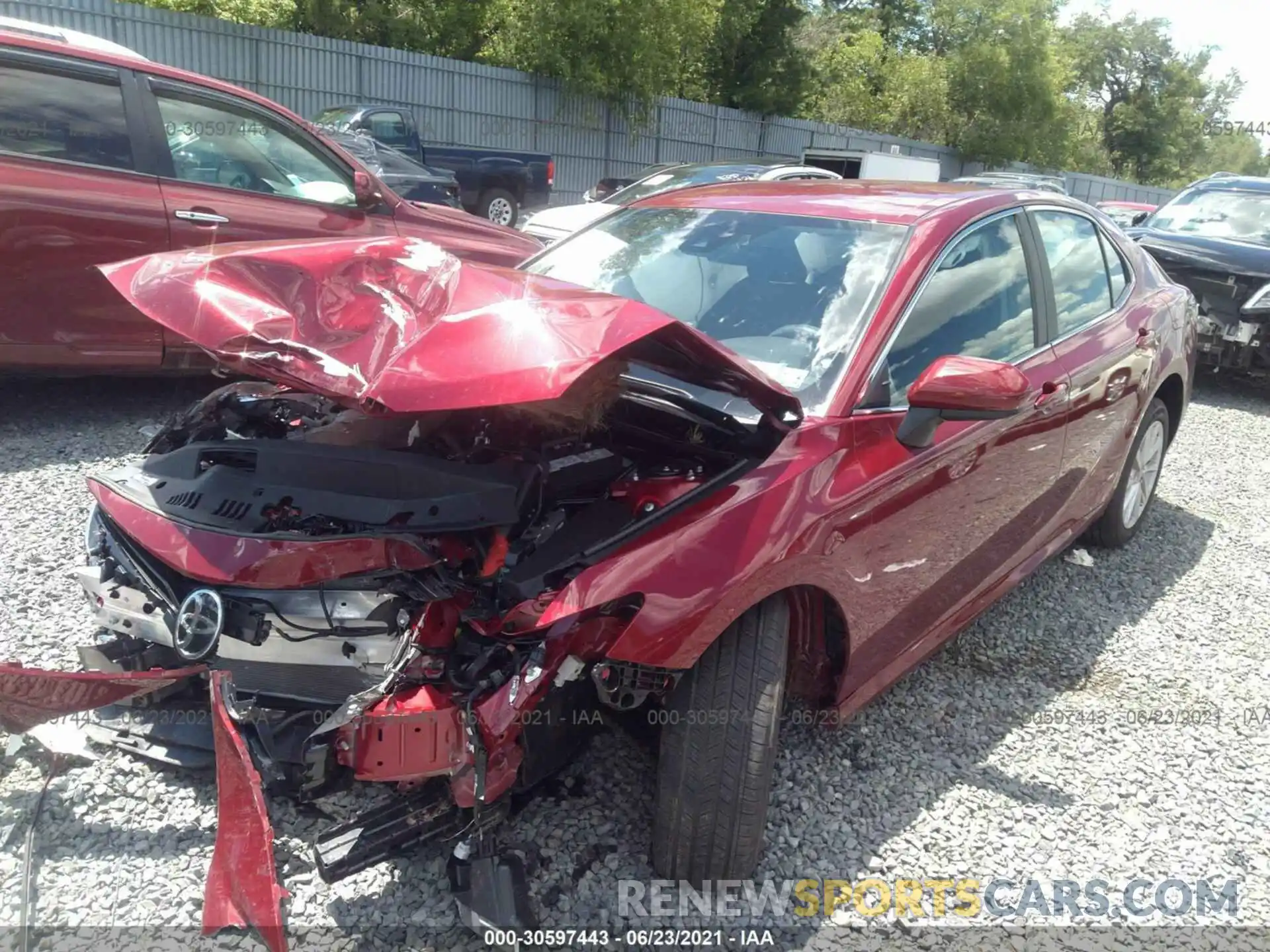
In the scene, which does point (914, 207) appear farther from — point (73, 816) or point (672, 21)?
point (672, 21)

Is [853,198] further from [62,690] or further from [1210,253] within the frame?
[1210,253]

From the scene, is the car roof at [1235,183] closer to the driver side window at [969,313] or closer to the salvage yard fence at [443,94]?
the salvage yard fence at [443,94]

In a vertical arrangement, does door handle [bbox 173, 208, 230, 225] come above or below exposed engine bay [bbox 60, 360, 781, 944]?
above

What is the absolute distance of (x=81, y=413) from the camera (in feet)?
17.9

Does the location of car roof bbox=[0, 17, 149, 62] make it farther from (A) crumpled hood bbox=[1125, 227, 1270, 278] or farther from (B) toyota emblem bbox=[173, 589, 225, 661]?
(A) crumpled hood bbox=[1125, 227, 1270, 278]

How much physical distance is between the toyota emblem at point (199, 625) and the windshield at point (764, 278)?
4.93ft

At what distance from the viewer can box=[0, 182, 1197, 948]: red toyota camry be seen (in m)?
2.09

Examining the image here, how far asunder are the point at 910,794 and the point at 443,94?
16716 millimetres

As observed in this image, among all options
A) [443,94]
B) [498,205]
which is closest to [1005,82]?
[443,94]

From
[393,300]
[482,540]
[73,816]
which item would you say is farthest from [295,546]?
[73,816]

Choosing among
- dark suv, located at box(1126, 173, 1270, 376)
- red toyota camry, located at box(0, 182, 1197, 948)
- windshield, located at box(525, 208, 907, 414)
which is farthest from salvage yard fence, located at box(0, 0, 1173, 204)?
red toyota camry, located at box(0, 182, 1197, 948)

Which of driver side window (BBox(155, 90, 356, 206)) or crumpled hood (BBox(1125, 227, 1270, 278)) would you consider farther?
crumpled hood (BBox(1125, 227, 1270, 278))

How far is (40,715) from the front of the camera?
92.4 inches

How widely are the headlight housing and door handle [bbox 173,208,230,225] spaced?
7621mm
